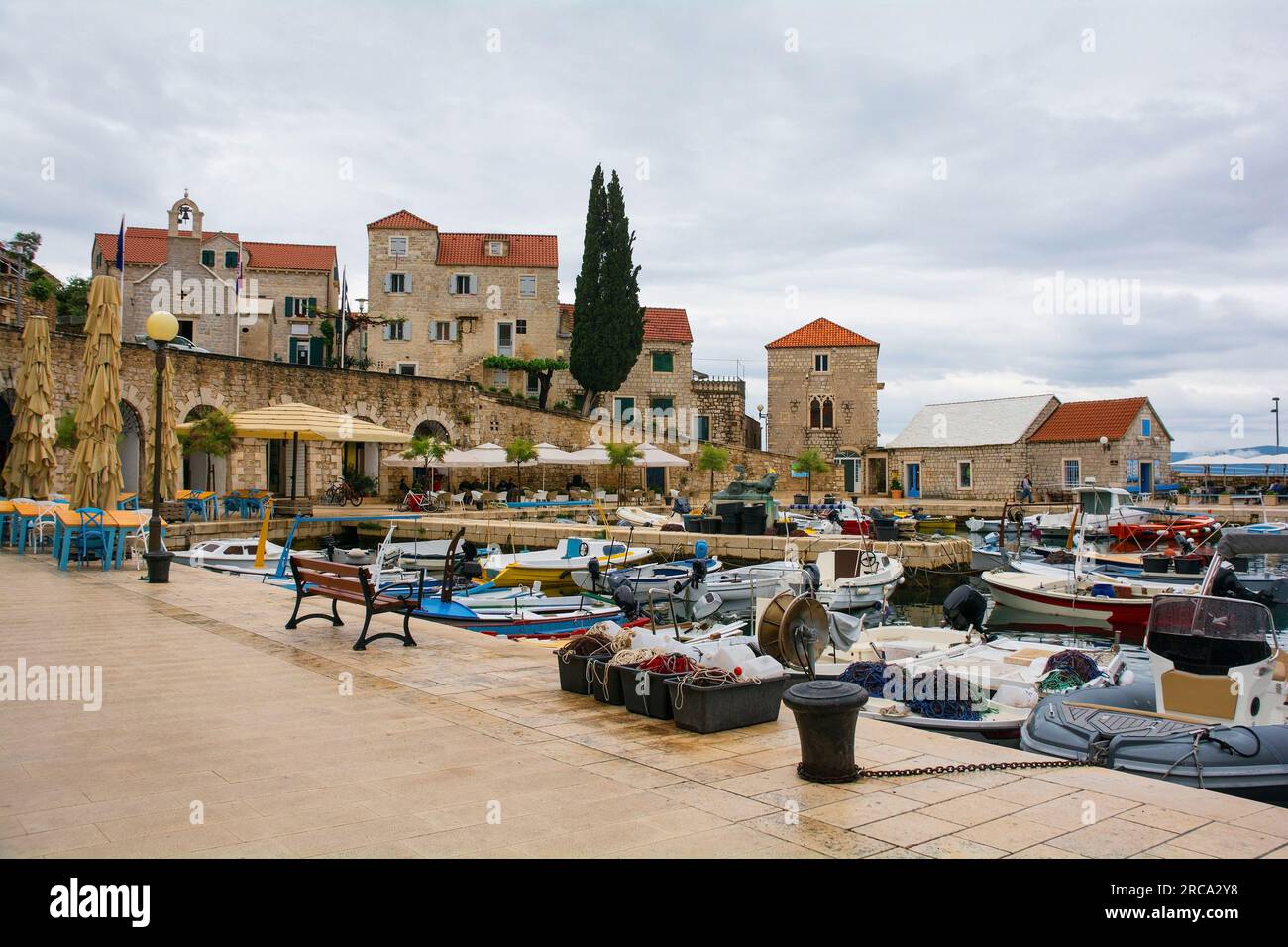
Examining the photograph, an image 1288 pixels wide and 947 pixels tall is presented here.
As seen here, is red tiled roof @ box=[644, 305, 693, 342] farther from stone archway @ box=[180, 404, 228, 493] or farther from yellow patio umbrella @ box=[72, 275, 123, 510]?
yellow patio umbrella @ box=[72, 275, 123, 510]

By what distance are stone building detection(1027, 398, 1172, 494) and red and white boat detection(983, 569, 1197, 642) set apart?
24.5 meters

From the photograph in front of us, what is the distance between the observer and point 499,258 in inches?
1970

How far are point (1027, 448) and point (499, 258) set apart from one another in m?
28.4

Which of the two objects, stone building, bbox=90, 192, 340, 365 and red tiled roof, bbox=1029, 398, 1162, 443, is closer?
red tiled roof, bbox=1029, 398, 1162, 443

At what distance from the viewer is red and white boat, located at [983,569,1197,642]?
660 inches

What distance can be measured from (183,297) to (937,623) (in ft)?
132

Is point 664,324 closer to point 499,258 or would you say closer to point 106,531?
point 499,258

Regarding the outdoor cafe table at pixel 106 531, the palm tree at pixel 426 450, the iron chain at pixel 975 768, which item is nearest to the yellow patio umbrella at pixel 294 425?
the outdoor cafe table at pixel 106 531

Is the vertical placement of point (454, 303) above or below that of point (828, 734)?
above

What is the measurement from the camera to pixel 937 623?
19484 mm

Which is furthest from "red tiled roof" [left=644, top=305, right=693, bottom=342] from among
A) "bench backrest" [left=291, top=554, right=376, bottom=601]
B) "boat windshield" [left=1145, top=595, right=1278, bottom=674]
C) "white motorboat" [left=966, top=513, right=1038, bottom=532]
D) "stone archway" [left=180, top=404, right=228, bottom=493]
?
"boat windshield" [left=1145, top=595, right=1278, bottom=674]

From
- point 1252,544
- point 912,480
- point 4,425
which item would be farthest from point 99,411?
point 912,480

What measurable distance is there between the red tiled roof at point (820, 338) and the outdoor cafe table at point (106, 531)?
1604 inches

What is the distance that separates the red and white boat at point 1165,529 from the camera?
2581cm
